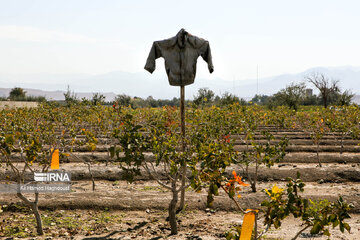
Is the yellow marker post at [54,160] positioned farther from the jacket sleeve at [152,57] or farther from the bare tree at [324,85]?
the bare tree at [324,85]

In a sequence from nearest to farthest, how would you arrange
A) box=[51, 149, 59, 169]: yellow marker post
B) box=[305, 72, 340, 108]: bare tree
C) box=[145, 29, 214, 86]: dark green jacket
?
box=[51, 149, 59, 169]: yellow marker post
box=[145, 29, 214, 86]: dark green jacket
box=[305, 72, 340, 108]: bare tree

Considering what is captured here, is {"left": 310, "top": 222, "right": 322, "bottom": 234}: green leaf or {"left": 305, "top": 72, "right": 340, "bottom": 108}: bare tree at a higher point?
{"left": 305, "top": 72, "right": 340, "bottom": 108}: bare tree

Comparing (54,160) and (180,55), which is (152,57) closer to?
(180,55)

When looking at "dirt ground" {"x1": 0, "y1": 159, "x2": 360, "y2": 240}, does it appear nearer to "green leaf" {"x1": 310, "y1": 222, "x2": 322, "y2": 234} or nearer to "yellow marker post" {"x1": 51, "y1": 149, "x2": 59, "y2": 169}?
"yellow marker post" {"x1": 51, "y1": 149, "x2": 59, "y2": 169}

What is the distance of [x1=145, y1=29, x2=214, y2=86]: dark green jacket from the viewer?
5.96 meters

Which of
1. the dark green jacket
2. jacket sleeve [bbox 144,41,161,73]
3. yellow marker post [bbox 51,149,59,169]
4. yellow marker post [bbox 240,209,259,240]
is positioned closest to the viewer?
yellow marker post [bbox 240,209,259,240]

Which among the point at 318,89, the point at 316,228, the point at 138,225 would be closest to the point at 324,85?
the point at 318,89

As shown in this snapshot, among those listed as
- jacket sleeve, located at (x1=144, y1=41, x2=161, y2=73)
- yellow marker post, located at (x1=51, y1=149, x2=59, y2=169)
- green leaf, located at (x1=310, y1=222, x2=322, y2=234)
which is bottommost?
green leaf, located at (x1=310, y1=222, x2=322, y2=234)

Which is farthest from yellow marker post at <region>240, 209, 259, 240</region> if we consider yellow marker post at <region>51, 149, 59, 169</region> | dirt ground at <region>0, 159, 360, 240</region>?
yellow marker post at <region>51, 149, 59, 169</region>

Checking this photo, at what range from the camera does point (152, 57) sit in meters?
6.14

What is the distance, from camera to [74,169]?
909cm

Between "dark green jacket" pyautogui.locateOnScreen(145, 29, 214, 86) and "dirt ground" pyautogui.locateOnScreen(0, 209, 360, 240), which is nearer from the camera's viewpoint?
"dirt ground" pyautogui.locateOnScreen(0, 209, 360, 240)

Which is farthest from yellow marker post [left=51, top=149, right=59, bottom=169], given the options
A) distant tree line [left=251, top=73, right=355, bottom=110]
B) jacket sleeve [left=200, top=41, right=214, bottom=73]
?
distant tree line [left=251, top=73, right=355, bottom=110]

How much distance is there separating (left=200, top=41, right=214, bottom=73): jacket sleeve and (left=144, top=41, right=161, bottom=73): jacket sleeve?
2.70ft
